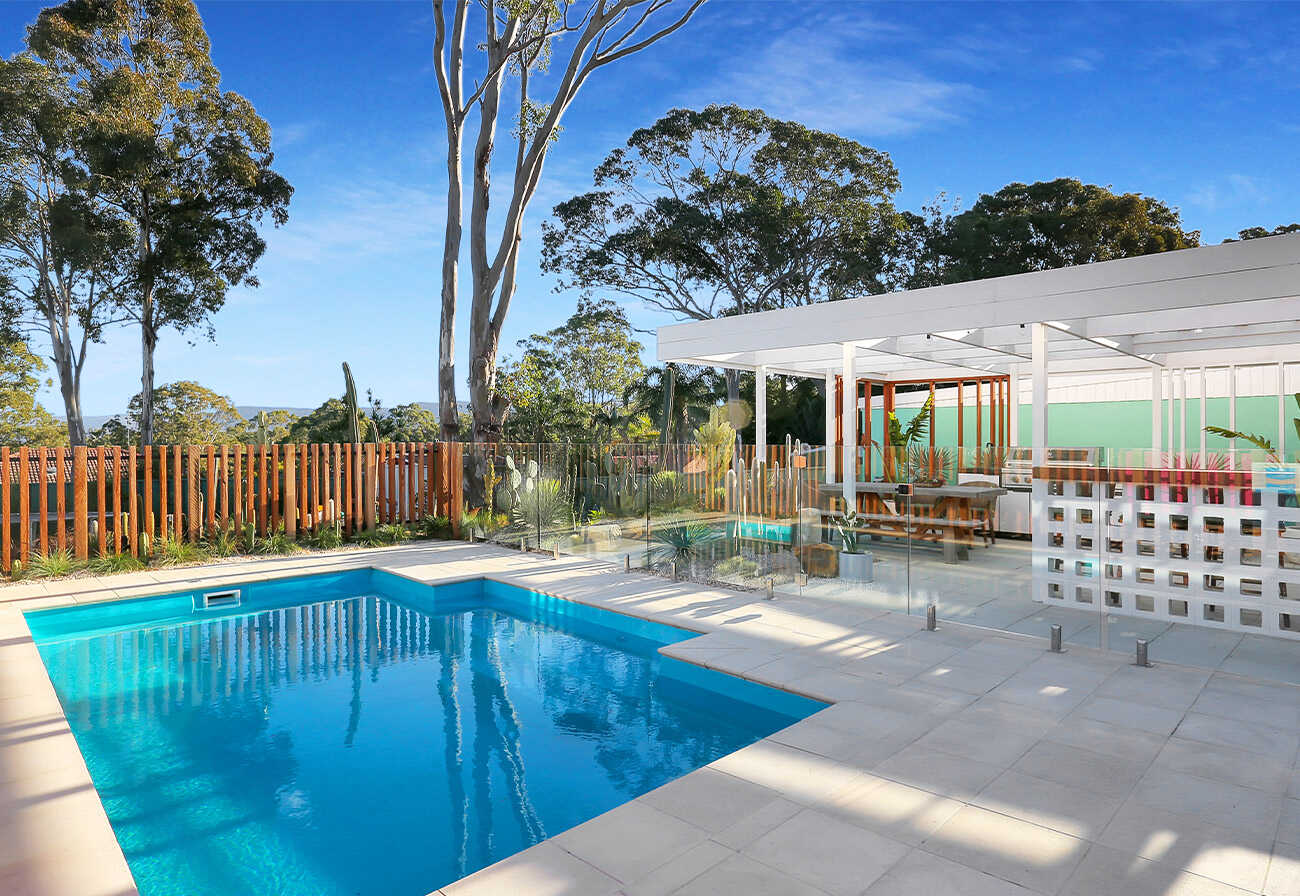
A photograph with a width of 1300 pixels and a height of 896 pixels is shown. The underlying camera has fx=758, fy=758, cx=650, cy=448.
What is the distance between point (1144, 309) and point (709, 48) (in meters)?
15.3

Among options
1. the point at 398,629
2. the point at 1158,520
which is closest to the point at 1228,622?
the point at 1158,520

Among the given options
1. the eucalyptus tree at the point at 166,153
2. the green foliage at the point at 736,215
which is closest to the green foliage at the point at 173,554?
the eucalyptus tree at the point at 166,153

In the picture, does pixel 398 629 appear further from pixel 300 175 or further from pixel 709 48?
pixel 300 175

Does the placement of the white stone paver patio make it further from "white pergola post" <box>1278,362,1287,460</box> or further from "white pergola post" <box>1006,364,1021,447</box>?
"white pergola post" <box>1278,362,1287,460</box>

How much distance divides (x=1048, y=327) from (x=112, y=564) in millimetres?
10713

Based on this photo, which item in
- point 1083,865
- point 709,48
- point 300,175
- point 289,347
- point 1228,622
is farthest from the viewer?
point 289,347

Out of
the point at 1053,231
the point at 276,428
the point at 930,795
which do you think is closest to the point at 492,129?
the point at 930,795

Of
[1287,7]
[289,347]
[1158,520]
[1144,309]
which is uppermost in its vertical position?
[1287,7]

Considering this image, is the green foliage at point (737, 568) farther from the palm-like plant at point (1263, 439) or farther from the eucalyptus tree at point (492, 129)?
the eucalyptus tree at point (492, 129)

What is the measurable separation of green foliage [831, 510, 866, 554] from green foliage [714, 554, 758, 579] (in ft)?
3.45

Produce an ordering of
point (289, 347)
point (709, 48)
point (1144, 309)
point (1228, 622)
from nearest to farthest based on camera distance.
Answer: point (1228, 622) < point (1144, 309) < point (709, 48) < point (289, 347)

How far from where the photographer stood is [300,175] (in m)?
21.7

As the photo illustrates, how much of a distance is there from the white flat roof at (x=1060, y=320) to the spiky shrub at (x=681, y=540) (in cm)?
278

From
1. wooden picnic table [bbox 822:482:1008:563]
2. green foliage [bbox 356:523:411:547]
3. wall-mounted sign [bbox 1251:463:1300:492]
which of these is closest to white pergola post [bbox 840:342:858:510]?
wooden picnic table [bbox 822:482:1008:563]
